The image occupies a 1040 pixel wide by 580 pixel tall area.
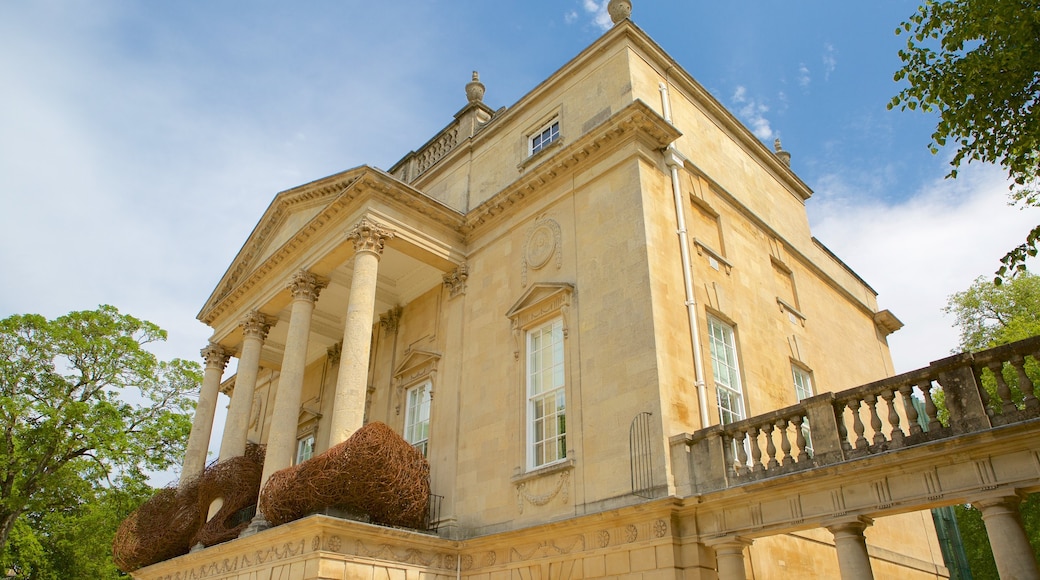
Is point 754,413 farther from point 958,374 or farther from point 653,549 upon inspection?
point 958,374

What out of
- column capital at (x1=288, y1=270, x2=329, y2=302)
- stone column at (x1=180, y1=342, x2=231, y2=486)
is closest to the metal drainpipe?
column capital at (x1=288, y1=270, x2=329, y2=302)

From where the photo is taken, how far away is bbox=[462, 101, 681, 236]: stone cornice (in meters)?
14.0

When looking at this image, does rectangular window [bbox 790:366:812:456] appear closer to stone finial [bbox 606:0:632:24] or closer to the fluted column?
stone finial [bbox 606:0:632:24]

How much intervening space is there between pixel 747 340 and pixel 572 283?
368 cm

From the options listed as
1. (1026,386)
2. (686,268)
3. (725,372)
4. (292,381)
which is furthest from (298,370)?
(1026,386)

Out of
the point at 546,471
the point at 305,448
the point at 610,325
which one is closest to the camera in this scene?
the point at 546,471

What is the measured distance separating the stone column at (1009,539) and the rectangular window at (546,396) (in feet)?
21.6

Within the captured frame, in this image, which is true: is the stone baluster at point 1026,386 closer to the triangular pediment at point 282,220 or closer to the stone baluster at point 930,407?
the stone baluster at point 930,407

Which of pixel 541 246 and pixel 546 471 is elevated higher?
pixel 541 246

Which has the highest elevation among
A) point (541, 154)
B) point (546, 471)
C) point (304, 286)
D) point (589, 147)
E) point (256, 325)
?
point (541, 154)

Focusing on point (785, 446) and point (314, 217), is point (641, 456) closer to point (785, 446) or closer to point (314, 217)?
point (785, 446)

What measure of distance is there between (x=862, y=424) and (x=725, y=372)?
4.19 meters

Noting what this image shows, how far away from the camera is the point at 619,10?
16.3m

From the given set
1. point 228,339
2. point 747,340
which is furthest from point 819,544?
point 228,339
